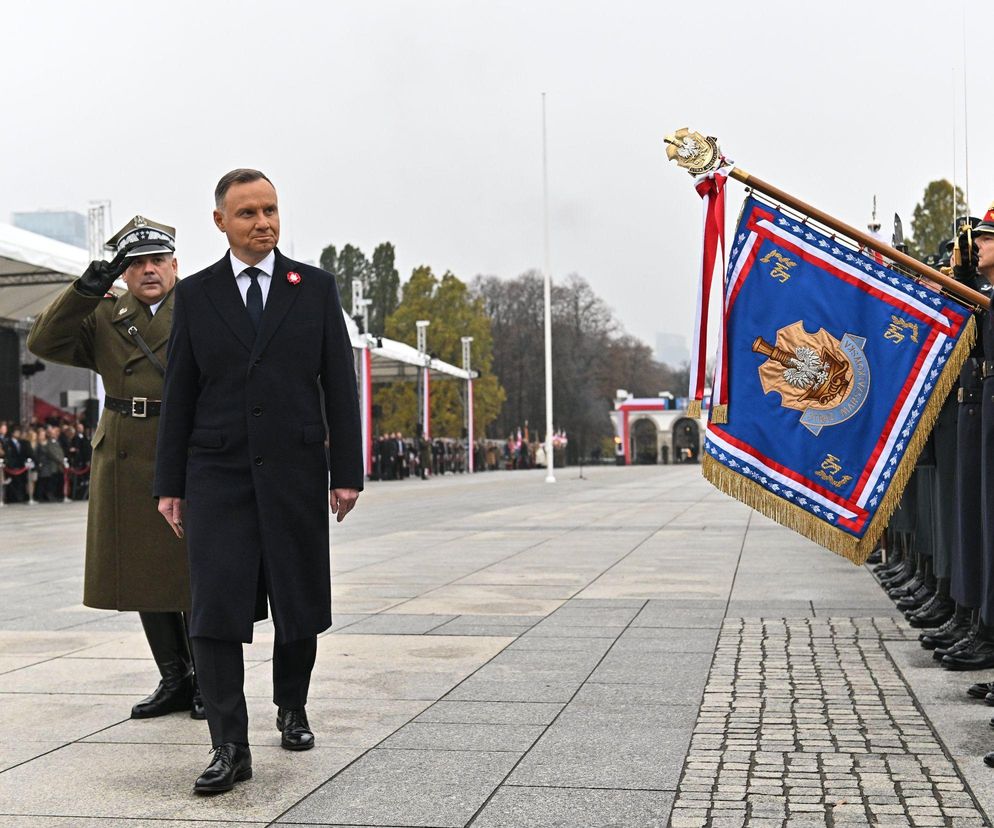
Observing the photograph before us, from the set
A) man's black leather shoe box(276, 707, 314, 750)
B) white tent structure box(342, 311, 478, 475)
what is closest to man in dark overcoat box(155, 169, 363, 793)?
man's black leather shoe box(276, 707, 314, 750)

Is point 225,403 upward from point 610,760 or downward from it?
upward

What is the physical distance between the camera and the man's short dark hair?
4.84 metres

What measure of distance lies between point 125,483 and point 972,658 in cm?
395

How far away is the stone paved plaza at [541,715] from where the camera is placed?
433cm

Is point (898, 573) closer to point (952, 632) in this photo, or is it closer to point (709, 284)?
point (952, 632)

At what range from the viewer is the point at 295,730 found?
5160mm

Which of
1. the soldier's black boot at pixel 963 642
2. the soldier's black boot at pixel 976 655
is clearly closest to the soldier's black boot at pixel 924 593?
the soldier's black boot at pixel 963 642

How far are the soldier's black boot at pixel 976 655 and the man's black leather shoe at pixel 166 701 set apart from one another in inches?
138

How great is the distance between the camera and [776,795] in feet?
14.5

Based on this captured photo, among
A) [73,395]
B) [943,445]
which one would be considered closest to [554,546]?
[943,445]

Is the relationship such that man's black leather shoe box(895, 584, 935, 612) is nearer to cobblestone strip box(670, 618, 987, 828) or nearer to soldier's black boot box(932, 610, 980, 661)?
cobblestone strip box(670, 618, 987, 828)

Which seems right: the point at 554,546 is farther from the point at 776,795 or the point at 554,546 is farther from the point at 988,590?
the point at 776,795

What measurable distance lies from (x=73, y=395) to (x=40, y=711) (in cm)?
3017

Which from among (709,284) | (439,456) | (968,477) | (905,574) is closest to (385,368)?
(439,456)
